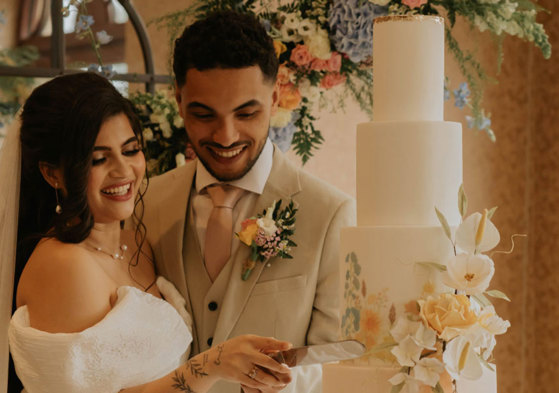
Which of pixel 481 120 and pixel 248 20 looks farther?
pixel 481 120

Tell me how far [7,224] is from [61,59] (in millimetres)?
1058

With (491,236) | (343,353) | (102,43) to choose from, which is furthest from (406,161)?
(102,43)

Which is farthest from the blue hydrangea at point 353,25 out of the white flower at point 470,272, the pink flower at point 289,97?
the white flower at point 470,272

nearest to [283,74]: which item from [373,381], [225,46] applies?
[225,46]

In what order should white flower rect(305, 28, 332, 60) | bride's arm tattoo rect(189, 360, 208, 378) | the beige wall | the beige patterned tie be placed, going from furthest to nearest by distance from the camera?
the beige wall
white flower rect(305, 28, 332, 60)
the beige patterned tie
bride's arm tattoo rect(189, 360, 208, 378)

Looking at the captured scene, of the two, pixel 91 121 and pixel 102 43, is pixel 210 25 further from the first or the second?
pixel 102 43

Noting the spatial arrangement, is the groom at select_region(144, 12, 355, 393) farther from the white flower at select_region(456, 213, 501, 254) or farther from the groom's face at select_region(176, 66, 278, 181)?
the white flower at select_region(456, 213, 501, 254)

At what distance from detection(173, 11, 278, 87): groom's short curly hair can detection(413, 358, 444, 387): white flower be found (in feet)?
3.26

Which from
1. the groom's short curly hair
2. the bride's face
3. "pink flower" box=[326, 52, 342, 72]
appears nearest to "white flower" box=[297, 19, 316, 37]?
"pink flower" box=[326, 52, 342, 72]

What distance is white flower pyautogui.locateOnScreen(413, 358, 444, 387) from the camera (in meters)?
1.94

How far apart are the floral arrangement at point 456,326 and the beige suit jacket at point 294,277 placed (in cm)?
53

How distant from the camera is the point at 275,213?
2553 millimetres

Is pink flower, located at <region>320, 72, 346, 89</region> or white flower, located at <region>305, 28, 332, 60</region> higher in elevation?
white flower, located at <region>305, 28, 332, 60</region>

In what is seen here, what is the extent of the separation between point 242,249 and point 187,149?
2.35 ft
